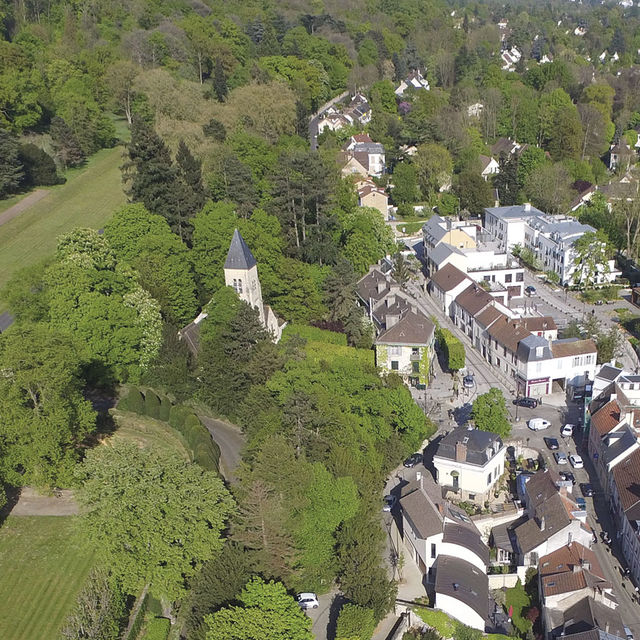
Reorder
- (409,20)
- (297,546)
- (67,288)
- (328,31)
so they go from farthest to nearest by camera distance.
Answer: (409,20) → (328,31) → (67,288) → (297,546)

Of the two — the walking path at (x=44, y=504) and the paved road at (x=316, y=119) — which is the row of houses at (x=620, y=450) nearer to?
the walking path at (x=44, y=504)

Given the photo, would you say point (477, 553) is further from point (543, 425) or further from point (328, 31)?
point (328, 31)

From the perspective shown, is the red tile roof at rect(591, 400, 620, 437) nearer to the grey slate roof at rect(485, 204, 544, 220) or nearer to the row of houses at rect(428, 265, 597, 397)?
the row of houses at rect(428, 265, 597, 397)

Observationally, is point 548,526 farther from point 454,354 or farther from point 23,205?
point 23,205

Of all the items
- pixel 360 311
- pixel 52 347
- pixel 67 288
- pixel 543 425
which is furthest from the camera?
pixel 360 311

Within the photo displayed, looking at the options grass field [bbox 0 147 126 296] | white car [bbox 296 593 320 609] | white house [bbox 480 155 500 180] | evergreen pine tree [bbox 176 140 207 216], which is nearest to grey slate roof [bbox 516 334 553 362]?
Answer: white car [bbox 296 593 320 609]

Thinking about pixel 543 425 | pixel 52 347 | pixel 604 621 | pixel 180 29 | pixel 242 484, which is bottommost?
pixel 543 425

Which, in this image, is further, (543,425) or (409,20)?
(409,20)

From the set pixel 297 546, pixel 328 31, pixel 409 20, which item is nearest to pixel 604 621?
pixel 297 546
